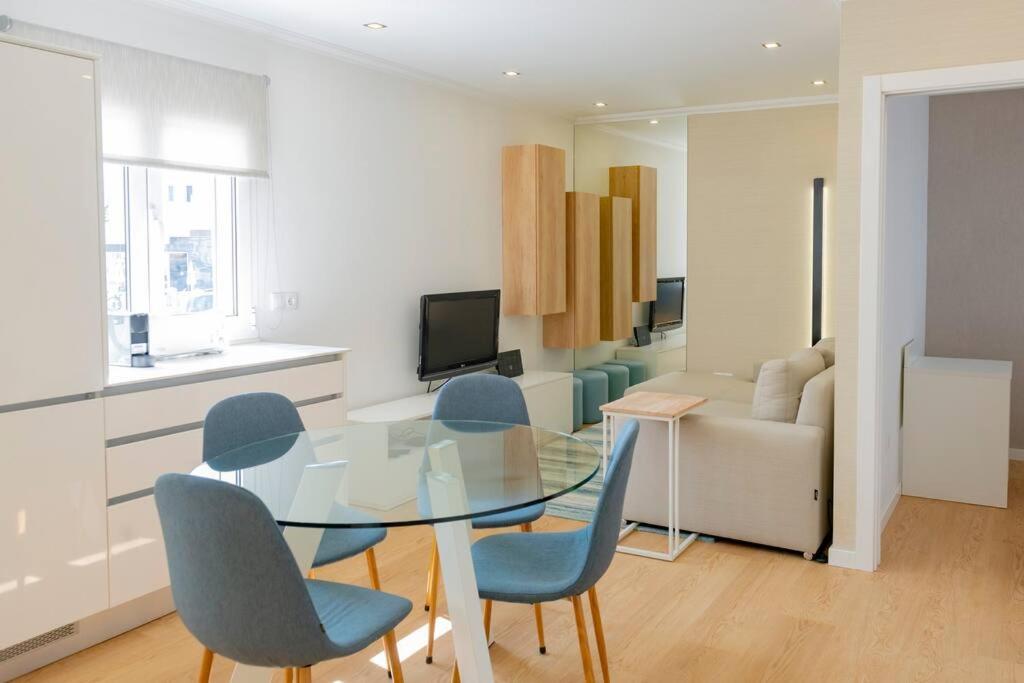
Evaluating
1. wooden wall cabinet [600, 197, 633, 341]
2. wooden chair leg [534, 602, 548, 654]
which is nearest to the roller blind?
wooden chair leg [534, 602, 548, 654]

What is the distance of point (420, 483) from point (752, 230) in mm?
4996

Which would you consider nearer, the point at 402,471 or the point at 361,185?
the point at 402,471

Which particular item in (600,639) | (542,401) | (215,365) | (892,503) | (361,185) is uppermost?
(361,185)

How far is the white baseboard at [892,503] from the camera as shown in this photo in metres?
4.67

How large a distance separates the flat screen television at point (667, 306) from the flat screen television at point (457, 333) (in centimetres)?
224

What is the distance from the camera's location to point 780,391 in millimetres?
4355

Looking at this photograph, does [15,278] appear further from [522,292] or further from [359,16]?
[522,292]

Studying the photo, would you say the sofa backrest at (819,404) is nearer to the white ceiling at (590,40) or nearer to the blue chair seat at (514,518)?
the blue chair seat at (514,518)

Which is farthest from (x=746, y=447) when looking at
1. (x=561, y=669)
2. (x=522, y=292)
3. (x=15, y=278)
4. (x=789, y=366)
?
(x=15, y=278)

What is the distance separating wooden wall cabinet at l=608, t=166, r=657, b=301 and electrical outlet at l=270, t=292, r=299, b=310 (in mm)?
3853

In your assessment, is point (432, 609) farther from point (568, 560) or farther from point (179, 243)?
point (179, 243)

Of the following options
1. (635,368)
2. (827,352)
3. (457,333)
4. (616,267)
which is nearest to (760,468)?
(827,352)

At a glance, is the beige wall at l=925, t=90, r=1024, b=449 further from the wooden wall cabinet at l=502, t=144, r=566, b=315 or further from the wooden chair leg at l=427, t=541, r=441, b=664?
the wooden chair leg at l=427, t=541, r=441, b=664

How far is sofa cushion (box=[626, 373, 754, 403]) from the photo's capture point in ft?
20.0
